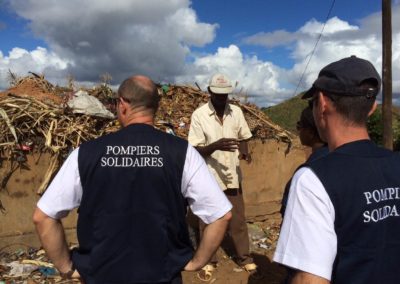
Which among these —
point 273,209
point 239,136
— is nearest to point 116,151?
point 239,136

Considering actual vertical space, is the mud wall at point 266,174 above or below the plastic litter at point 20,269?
above

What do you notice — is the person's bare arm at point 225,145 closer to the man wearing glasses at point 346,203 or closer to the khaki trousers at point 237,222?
the khaki trousers at point 237,222

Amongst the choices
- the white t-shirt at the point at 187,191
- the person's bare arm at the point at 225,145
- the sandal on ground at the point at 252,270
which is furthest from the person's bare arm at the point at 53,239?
the sandal on ground at the point at 252,270

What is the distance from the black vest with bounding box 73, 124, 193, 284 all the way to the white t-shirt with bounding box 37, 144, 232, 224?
47 mm

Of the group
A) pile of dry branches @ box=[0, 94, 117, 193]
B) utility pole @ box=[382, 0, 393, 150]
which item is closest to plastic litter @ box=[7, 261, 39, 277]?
pile of dry branches @ box=[0, 94, 117, 193]

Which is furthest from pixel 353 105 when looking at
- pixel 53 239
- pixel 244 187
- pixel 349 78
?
pixel 244 187

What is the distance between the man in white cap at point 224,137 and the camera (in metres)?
4.94

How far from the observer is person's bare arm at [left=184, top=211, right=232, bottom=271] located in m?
2.30

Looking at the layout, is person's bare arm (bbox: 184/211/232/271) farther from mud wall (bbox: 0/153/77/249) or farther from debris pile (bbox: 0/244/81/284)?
mud wall (bbox: 0/153/77/249)

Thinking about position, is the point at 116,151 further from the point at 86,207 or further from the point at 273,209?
the point at 273,209

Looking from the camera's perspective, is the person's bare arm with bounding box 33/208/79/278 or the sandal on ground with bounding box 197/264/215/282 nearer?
the person's bare arm with bounding box 33/208/79/278

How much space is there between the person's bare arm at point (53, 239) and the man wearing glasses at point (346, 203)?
1.30m

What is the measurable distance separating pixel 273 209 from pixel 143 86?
5778mm

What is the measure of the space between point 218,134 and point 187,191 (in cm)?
288
